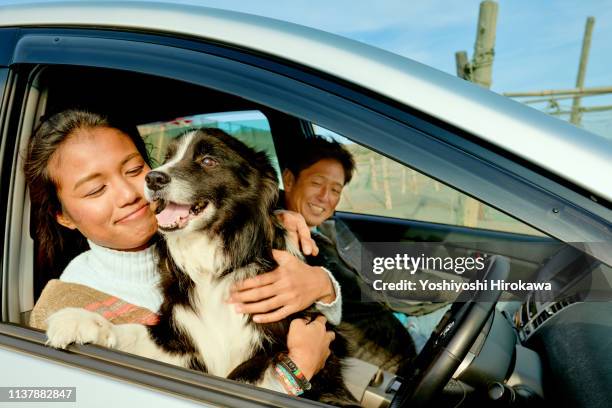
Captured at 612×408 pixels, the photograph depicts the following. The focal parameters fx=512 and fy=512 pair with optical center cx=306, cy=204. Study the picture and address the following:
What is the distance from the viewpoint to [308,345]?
1730mm

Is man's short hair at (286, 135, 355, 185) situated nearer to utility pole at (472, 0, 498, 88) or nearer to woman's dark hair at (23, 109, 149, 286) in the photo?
woman's dark hair at (23, 109, 149, 286)

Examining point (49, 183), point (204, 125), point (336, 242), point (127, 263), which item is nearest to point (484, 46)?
point (336, 242)

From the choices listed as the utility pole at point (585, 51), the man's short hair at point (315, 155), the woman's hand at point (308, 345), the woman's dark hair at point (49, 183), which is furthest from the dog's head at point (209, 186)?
the utility pole at point (585, 51)

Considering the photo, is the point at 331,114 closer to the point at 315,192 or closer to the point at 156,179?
the point at 156,179

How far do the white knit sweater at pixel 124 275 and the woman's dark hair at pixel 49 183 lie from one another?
10cm

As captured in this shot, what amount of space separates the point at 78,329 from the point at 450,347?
101 cm

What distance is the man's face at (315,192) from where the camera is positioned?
2574mm

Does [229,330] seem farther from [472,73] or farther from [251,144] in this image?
[472,73]

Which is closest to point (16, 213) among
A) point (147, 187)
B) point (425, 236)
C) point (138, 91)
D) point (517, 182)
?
point (147, 187)

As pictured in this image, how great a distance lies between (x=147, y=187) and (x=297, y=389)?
854 mm

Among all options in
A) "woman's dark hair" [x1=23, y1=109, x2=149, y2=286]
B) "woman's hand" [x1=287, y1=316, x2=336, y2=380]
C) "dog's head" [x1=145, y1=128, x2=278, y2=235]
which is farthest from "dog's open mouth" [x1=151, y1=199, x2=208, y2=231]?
"woman's hand" [x1=287, y1=316, x2=336, y2=380]

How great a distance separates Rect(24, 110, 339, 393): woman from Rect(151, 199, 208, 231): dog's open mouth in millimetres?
52

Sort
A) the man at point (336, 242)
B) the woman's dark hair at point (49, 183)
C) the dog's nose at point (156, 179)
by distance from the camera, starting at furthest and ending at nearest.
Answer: the man at point (336, 242), the dog's nose at point (156, 179), the woman's dark hair at point (49, 183)

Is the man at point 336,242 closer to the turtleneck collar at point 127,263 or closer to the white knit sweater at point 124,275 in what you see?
the white knit sweater at point 124,275
